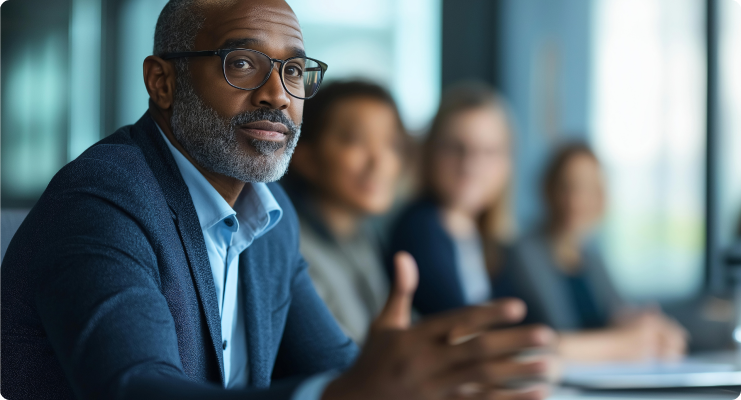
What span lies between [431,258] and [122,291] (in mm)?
999

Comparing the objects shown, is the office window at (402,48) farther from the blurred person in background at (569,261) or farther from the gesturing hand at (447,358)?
the gesturing hand at (447,358)

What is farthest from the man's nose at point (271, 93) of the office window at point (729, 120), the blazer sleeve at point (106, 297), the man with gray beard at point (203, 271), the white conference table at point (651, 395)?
the office window at point (729, 120)

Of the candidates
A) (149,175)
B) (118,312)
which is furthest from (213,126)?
(118,312)

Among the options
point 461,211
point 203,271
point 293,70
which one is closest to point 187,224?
point 203,271

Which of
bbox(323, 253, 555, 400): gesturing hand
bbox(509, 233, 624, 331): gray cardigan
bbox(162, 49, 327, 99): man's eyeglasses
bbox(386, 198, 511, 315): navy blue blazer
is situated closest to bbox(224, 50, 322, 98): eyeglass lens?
bbox(162, 49, 327, 99): man's eyeglasses

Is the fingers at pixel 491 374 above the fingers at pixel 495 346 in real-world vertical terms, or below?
below

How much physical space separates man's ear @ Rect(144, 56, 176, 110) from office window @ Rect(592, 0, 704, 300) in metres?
2.33

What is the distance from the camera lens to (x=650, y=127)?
2.55m

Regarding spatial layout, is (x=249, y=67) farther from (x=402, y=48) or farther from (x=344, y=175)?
(x=402, y=48)

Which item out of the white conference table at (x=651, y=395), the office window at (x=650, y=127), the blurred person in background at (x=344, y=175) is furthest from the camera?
the office window at (x=650, y=127)

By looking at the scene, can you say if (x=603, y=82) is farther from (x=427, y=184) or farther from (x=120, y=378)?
(x=120, y=378)

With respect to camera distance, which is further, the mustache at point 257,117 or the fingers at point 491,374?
the mustache at point 257,117

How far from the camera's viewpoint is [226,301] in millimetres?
542

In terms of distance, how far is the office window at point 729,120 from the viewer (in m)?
2.58
